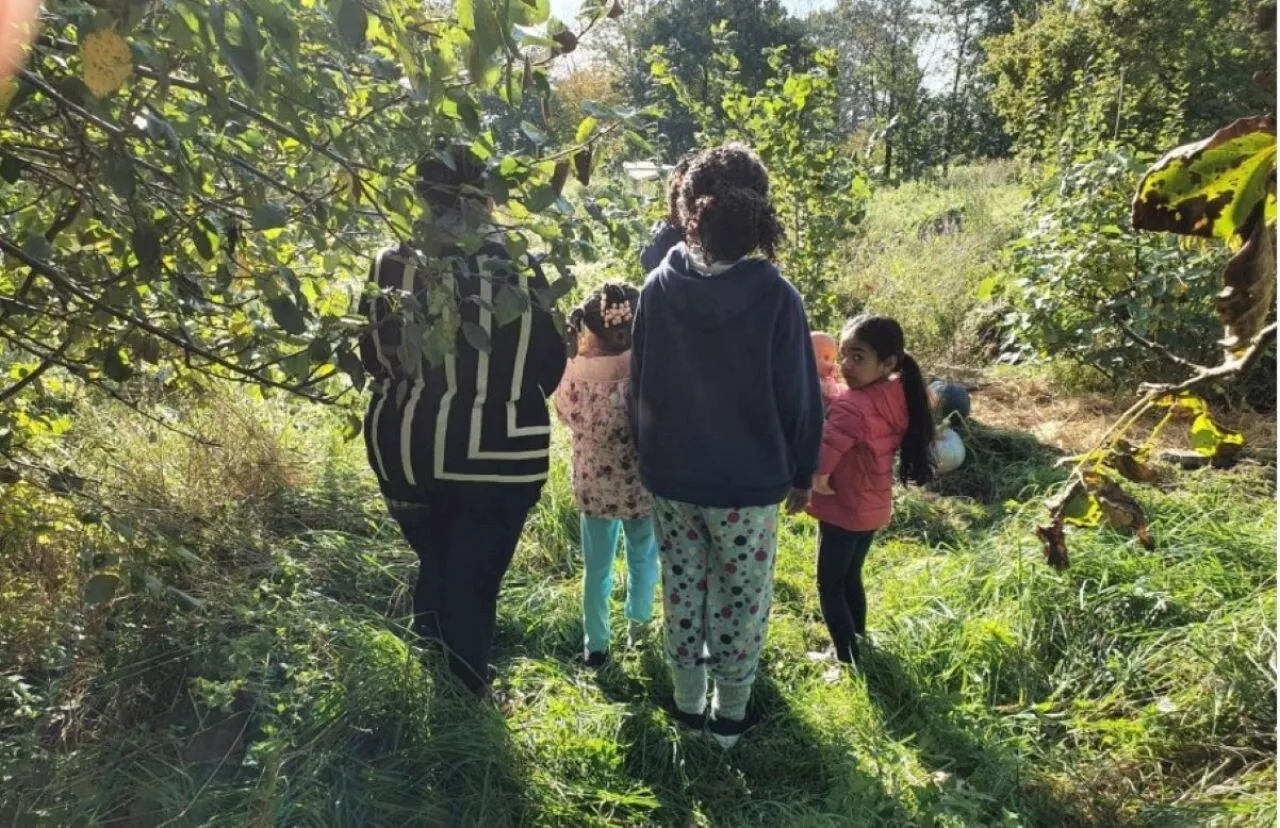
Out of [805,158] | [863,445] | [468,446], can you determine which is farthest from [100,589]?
[805,158]

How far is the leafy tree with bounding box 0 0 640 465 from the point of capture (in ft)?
3.33

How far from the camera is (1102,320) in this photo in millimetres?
5152

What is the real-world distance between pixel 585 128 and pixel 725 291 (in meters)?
0.95

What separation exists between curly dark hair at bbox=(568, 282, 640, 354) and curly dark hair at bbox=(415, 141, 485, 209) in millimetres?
855

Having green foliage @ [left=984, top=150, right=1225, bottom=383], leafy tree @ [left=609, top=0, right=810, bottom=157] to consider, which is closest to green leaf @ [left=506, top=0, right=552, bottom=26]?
green foliage @ [left=984, top=150, right=1225, bottom=383]

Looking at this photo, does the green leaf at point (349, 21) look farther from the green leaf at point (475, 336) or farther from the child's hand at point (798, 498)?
the child's hand at point (798, 498)

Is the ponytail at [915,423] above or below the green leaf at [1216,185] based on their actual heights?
below

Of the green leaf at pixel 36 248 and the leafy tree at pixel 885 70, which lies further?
the leafy tree at pixel 885 70

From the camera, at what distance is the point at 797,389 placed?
2373 millimetres

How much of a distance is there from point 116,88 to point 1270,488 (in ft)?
15.1

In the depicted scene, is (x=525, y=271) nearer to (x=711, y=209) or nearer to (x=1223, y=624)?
(x=711, y=209)

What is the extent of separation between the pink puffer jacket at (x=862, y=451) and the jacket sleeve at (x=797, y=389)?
0.24m

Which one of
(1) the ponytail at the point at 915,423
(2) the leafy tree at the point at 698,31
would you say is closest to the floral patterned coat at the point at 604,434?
(1) the ponytail at the point at 915,423

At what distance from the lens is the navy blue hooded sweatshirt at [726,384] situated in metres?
2.28
